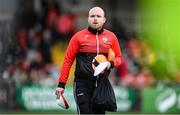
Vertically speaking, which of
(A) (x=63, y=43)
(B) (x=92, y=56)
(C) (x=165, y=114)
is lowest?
(C) (x=165, y=114)

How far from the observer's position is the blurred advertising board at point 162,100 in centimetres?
1894

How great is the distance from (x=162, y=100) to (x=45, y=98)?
304cm

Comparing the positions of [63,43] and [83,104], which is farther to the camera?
[63,43]

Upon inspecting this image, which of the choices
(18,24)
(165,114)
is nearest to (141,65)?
(165,114)

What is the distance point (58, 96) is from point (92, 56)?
71 centimetres

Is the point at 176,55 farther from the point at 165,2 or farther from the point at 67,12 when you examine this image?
the point at 67,12

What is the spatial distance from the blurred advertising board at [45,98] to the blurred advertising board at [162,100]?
1.52 feet

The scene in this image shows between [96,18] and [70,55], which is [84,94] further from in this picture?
[96,18]

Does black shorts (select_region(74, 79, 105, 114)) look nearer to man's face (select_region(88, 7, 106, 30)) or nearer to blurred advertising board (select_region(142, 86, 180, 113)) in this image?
man's face (select_region(88, 7, 106, 30))

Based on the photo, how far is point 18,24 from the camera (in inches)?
806

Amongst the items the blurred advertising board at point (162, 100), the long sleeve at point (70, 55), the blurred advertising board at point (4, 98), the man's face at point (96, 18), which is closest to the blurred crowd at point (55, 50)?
the blurred advertising board at point (162, 100)

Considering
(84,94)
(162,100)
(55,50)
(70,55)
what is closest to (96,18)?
(70,55)

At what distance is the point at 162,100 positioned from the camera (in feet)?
62.5

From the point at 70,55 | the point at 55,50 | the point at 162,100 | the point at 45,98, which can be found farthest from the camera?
the point at 55,50
